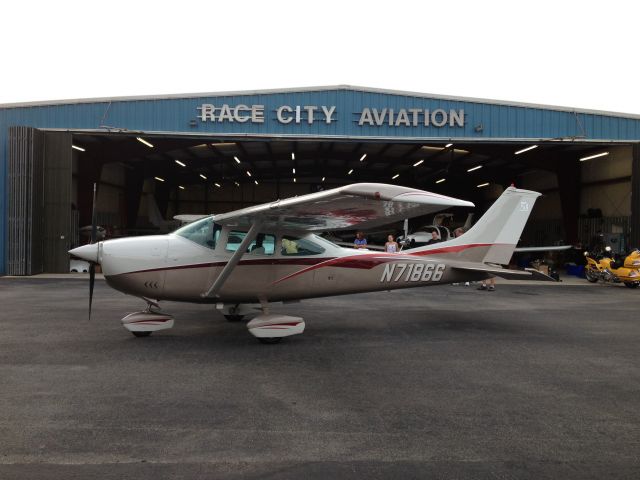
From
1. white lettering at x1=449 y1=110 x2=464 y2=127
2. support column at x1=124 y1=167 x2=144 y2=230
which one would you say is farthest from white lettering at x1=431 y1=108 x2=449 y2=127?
support column at x1=124 y1=167 x2=144 y2=230

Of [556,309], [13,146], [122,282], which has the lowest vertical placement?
[556,309]

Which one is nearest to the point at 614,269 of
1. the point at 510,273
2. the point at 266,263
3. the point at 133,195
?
the point at 510,273

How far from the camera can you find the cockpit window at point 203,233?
718cm

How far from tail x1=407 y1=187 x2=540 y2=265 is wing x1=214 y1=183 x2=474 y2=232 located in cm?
216

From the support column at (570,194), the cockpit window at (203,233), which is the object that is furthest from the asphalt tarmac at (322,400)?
the support column at (570,194)

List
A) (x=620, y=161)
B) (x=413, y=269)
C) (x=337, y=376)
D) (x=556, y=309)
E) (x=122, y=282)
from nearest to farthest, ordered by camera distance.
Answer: (x=337, y=376) < (x=122, y=282) < (x=413, y=269) < (x=556, y=309) < (x=620, y=161)

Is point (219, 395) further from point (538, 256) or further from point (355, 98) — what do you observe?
point (538, 256)

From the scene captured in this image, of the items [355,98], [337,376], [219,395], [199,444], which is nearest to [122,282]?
[219,395]

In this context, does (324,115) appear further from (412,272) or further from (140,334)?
(140,334)

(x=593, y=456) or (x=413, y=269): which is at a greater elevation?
(x=413, y=269)

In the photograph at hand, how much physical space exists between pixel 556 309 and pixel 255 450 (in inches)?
377

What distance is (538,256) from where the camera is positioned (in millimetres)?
27594

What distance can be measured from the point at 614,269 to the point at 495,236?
1080 centimetres

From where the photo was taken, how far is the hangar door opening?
1695 cm
